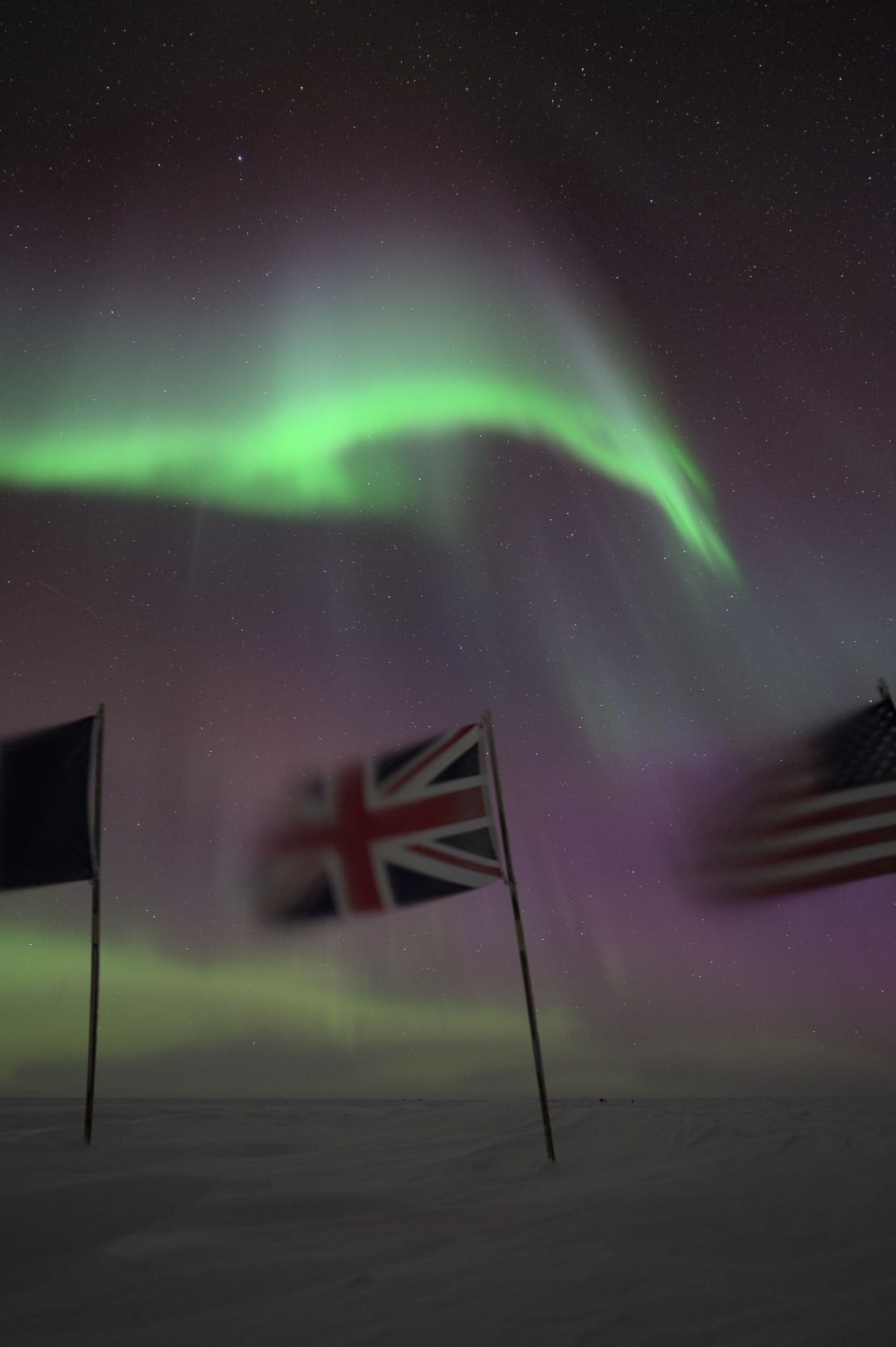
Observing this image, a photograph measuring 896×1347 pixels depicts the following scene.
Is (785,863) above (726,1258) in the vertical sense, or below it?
above

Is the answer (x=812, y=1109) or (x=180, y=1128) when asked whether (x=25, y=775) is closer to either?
(x=180, y=1128)

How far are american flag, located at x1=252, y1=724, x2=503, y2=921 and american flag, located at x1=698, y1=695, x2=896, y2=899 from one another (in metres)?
3.76

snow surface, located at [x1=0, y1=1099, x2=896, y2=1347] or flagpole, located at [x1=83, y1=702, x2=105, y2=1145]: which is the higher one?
flagpole, located at [x1=83, y1=702, x2=105, y2=1145]

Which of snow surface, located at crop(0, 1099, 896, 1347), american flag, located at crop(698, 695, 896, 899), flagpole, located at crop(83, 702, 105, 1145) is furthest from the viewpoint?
flagpole, located at crop(83, 702, 105, 1145)

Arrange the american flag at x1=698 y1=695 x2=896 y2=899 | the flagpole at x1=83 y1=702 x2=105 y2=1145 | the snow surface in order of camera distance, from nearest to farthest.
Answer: the snow surface
the american flag at x1=698 y1=695 x2=896 y2=899
the flagpole at x1=83 y1=702 x2=105 y2=1145

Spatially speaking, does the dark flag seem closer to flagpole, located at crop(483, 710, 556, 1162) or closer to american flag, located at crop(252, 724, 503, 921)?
american flag, located at crop(252, 724, 503, 921)

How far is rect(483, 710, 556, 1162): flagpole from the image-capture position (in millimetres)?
12258

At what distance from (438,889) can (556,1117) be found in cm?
1213

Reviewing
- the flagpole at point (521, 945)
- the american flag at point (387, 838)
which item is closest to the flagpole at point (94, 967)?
the american flag at point (387, 838)

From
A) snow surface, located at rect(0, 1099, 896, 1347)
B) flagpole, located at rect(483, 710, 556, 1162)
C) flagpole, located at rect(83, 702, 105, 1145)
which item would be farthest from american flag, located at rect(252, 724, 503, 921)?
snow surface, located at rect(0, 1099, 896, 1347)

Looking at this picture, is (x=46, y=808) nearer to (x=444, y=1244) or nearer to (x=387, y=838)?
(x=387, y=838)

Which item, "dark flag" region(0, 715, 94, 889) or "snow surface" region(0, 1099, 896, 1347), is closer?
"snow surface" region(0, 1099, 896, 1347)

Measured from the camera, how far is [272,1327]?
587cm

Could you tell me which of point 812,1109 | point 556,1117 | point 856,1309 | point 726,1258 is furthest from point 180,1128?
point 812,1109
